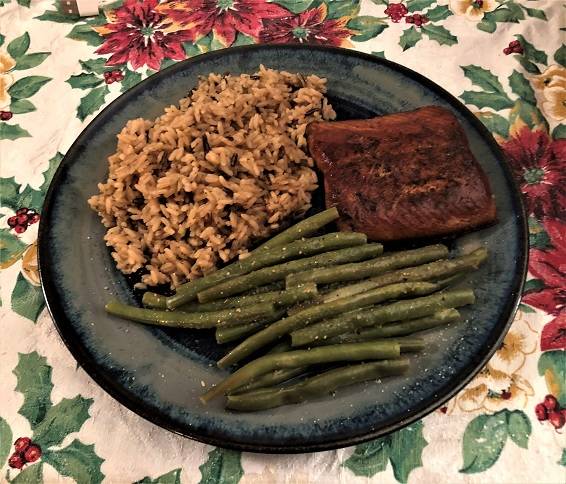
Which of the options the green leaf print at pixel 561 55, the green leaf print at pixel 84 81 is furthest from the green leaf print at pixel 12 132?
the green leaf print at pixel 561 55

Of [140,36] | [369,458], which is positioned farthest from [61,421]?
[140,36]

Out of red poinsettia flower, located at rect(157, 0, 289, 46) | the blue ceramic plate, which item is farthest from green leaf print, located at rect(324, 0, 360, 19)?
the blue ceramic plate

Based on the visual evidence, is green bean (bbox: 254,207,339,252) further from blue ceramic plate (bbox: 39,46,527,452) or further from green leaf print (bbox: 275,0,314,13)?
green leaf print (bbox: 275,0,314,13)

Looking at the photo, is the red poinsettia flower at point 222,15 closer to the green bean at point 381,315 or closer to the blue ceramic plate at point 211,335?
the blue ceramic plate at point 211,335

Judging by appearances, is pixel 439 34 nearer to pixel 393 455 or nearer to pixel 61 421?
pixel 393 455

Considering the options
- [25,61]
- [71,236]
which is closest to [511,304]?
[71,236]

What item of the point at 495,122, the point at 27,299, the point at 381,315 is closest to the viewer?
the point at 381,315
